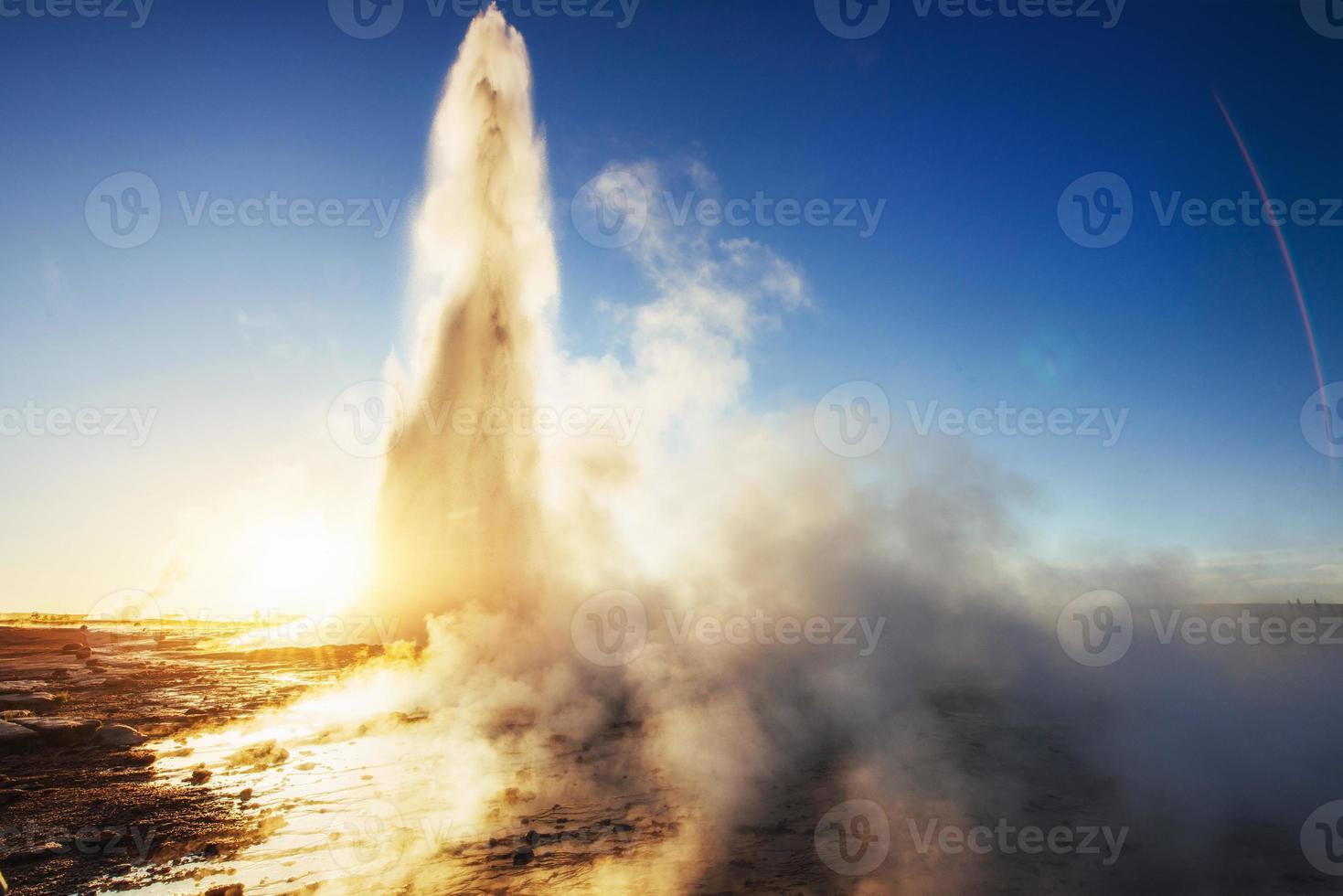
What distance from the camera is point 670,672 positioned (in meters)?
18.3

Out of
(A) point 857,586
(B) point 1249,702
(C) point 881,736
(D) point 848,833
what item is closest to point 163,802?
(D) point 848,833

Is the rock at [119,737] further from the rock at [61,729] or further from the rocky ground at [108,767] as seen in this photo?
the rock at [61,729]

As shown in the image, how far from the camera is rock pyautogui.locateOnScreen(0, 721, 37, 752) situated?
14.2 m

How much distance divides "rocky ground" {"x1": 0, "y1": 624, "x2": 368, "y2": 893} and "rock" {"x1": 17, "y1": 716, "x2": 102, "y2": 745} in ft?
0.08

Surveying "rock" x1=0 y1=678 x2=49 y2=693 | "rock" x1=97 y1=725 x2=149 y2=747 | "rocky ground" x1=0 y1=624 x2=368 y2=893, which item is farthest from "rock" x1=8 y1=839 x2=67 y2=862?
"rock" x1=0 y1=678 x2=49 y2=693

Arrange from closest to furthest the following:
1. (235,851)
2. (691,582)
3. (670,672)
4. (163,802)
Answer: (235,851), (163,802), (670,672), (691,582)

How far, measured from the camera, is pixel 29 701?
18234mm

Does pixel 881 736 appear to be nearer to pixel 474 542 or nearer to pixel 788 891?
pixel 788 891

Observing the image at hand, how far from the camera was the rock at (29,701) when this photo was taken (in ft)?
57.7

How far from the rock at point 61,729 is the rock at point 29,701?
2815mm

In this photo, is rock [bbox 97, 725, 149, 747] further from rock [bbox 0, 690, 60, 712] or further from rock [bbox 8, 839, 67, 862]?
rock [bbox 8, 839, 67, 862]

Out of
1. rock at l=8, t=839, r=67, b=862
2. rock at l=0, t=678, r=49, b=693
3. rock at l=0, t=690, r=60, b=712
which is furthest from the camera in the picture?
rock at l=0, t=678, r=49, b=693

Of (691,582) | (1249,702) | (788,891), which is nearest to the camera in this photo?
(788,891)

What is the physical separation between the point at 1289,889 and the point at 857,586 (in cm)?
1529
